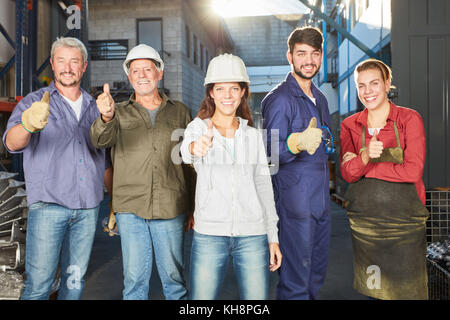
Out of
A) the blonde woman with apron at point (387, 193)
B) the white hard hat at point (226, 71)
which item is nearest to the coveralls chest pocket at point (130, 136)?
the white hard hat at point (226, 71)

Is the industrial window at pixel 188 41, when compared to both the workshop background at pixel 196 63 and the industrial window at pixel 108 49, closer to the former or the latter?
the workshop background at pixel 196 63

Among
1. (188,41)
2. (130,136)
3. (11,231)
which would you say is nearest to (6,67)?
(11,231)

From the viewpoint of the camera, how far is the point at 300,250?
261 cm

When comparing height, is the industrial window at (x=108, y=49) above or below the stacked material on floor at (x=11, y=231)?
above

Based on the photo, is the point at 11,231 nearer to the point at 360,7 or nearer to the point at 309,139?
the point at 309,139

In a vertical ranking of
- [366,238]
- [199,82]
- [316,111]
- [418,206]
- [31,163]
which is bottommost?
[366,238]

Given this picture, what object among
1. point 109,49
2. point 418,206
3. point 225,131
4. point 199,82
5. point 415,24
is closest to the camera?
point 225,131

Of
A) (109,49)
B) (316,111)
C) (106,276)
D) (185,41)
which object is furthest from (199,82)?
(316,111)

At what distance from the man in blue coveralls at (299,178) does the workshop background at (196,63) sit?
406mm

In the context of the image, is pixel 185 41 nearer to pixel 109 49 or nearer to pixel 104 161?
pixel 109 49

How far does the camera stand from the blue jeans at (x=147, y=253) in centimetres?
242

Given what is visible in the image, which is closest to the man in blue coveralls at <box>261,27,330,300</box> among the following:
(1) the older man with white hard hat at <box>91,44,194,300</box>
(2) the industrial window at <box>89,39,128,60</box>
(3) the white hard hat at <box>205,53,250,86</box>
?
(3) the white hard hat at <box>205,53,250,86</box>

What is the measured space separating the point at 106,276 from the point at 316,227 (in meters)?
2.54

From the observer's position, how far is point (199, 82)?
627 inches
